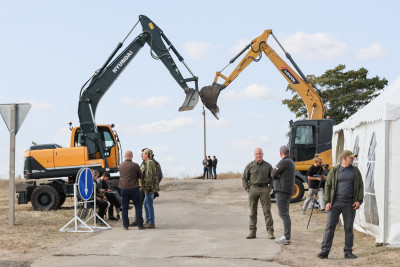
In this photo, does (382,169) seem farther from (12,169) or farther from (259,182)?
(12,169)

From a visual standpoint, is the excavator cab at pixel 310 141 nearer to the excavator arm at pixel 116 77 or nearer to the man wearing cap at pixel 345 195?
the excavator arm at pixel 116 77

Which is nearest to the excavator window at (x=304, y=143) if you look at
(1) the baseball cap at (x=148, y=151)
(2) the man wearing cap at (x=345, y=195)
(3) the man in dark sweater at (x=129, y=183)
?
(1) the baseball cap at (x=148, y=151)

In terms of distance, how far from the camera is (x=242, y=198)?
99.6 feet

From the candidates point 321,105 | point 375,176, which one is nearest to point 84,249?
point 375,176

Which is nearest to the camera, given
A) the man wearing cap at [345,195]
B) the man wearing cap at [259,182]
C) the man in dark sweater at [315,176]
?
the man wearing cap at [345,195]

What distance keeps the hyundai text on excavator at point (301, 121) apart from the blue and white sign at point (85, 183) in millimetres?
10688

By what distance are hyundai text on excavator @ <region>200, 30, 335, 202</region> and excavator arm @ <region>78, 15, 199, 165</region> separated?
1.41 m

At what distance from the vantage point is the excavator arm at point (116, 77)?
83.4ft

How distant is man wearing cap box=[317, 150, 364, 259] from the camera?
11406mm

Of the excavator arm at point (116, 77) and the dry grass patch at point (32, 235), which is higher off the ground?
the excavator arm at point (116, 77)

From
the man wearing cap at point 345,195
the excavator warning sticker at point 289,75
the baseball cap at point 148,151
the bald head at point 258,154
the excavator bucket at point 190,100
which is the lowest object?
the man wearing cap at point 345,195

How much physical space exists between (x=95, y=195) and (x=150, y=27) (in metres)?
11.6

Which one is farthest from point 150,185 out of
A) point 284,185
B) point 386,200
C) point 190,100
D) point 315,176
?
point 190,100

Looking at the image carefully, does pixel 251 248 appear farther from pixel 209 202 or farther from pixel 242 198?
pixel 242 198
